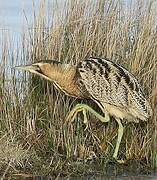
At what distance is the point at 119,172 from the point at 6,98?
1.45 m

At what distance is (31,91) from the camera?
25.2 feet

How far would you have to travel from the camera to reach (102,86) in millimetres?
7223

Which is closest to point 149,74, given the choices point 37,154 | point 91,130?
point 91,130

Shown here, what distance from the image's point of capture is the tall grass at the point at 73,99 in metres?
7.35

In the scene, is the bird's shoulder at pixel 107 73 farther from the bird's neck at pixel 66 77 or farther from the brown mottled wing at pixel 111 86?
the bird's neck at pixel 66 77

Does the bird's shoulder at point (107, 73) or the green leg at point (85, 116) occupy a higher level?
the bird's shoulder at point (107, 73)

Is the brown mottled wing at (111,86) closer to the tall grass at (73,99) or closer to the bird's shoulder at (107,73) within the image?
the bird's shoulder at (107,73)

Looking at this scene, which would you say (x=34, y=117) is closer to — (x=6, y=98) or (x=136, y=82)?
(x=6, y=98)

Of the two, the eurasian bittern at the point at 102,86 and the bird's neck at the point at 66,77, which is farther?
the bird's neck at the point at 66,77

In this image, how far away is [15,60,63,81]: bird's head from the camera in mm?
7309

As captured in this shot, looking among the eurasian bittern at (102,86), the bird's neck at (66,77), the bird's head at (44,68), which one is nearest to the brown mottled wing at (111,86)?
the eurasian bittern at (102,86)

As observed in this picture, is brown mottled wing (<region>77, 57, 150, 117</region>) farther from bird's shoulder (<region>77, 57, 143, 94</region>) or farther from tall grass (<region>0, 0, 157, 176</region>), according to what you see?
tall grass (<region>0, 0, 157, 176</region>)

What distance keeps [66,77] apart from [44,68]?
0.81 ft

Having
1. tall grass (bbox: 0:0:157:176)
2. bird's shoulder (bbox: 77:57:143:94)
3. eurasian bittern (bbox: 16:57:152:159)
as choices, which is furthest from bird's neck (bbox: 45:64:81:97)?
tall grass (bbox: 0:0:157:176)
